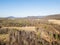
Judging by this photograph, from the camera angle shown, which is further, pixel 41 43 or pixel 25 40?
pixel 41 43

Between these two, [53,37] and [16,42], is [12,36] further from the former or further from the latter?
[53,37]

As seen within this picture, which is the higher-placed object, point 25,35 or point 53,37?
point 25,35

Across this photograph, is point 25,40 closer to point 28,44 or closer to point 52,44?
point 28,44

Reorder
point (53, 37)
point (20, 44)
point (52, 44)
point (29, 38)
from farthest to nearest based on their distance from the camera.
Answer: point (53, 37) → point (52, 44) → point (29, 38) → point (20, 44)

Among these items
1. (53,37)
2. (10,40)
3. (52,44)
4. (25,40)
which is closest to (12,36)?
(10,40)

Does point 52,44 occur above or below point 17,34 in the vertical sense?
below

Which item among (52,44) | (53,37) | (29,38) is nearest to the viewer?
(29,38)

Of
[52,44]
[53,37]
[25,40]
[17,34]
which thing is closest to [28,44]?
[25,40]

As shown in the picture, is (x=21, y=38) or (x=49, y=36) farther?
(x=49, y=36)

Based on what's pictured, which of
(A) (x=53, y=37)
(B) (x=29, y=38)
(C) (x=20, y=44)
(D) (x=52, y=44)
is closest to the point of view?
(C) (x=20, y=44)
